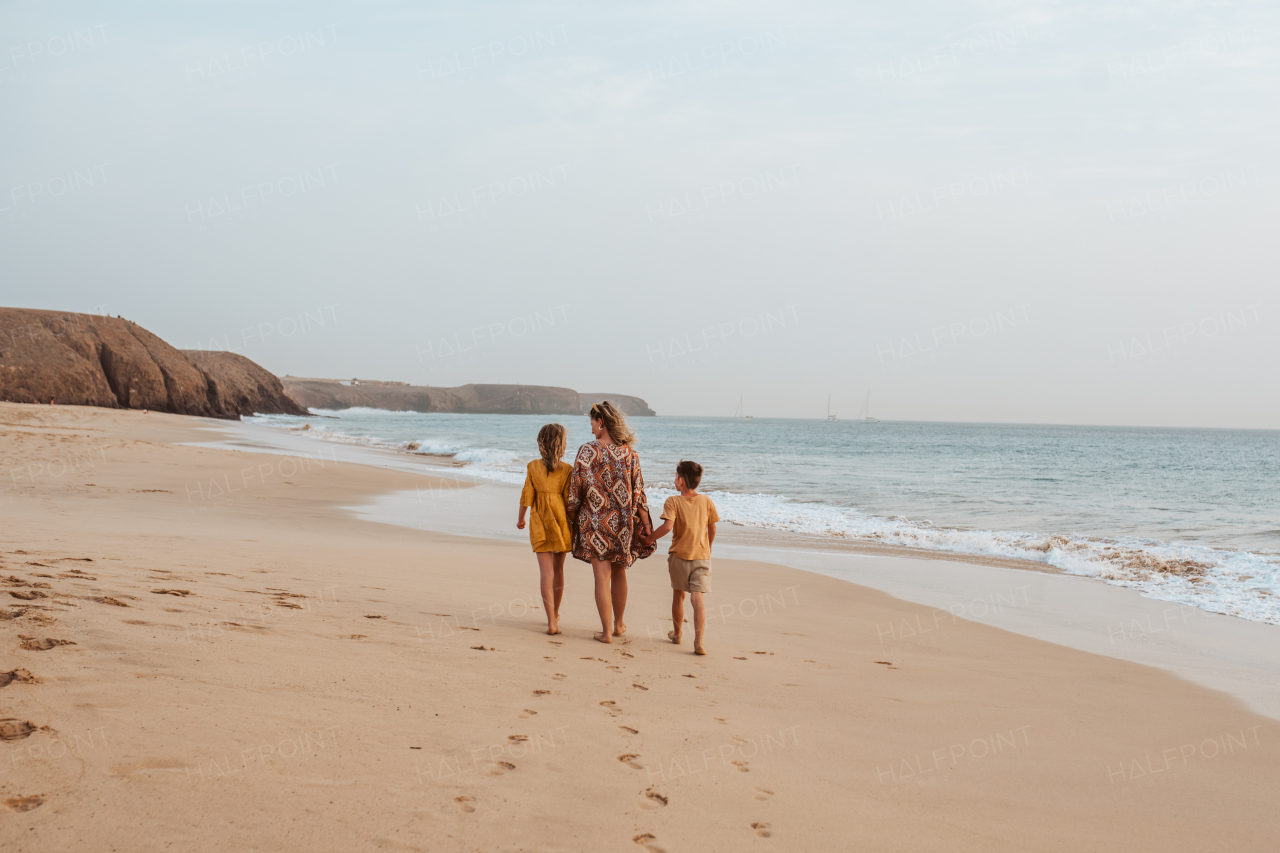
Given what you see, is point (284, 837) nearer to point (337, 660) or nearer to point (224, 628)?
point (337, 660)

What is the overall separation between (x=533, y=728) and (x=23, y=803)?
1.87 meters

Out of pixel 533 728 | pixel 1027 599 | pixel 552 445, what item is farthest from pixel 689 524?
pixel 1027 599

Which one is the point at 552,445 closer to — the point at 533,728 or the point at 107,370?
the point at 533,728

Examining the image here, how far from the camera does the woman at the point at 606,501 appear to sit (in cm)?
541

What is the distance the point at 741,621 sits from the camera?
6656 mm

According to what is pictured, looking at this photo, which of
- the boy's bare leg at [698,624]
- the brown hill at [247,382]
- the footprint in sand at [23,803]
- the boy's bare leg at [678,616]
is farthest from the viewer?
the brown hill at [247,382]

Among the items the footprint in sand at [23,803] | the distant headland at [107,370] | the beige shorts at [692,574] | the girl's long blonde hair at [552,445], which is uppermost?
the distant headland at [107,370]

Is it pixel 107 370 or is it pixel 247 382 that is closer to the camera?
pixel 107 370

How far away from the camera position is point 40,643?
11.5ft

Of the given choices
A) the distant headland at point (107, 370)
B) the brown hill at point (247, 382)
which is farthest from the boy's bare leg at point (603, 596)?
the brown hill at point (247, 382)

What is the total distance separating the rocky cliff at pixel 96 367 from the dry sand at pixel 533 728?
5246 centimetres

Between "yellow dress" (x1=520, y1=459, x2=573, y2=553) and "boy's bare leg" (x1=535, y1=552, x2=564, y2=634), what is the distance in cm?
11

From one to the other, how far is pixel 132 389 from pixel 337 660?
200ft

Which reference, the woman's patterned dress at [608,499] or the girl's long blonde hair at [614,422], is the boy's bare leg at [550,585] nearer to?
the woman's patterned dress at [608,499]
